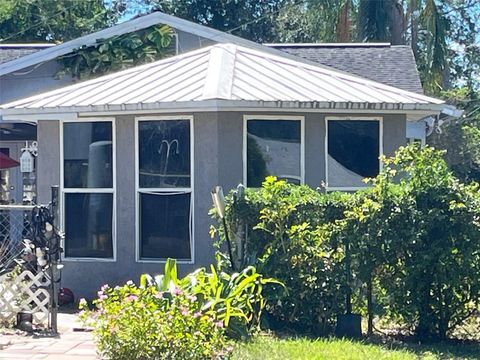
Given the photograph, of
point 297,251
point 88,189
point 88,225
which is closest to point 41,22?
point 88,189

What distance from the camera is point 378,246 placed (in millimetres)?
8547

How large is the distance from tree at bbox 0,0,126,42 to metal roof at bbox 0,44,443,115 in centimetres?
2123

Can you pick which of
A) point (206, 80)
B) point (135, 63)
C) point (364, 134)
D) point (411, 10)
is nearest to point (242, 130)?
point (206, 80)

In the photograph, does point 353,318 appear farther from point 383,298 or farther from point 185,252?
point 185,252

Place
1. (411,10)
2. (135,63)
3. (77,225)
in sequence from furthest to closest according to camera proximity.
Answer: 1. (411,10)
2. (135,63)
3. (77,225)

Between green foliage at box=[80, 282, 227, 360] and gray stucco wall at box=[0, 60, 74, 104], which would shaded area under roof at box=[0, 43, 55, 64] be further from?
green foliage at box=[80, 282, 227, 360]

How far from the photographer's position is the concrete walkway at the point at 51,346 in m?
7.69

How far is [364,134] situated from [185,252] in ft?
9.83

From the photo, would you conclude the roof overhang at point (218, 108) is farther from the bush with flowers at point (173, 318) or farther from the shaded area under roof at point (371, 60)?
the shaded area under roof at point (371, 60)

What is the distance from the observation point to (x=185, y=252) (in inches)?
432

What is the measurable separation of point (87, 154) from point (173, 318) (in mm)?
4851

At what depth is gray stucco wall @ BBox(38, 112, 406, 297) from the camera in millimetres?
10672

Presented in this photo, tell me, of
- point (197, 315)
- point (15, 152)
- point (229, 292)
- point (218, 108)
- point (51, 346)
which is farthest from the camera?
point (15, 152)

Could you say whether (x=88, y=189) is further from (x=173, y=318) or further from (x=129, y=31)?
(x=129, y=31)
